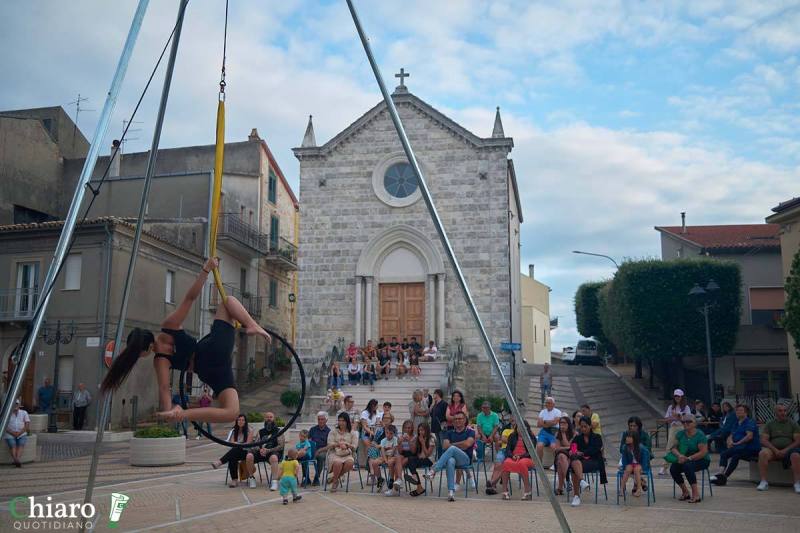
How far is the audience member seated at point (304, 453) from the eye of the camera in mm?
12356

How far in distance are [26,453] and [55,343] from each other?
9.25 metres

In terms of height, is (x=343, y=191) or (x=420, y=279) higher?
(x=343, y=191)

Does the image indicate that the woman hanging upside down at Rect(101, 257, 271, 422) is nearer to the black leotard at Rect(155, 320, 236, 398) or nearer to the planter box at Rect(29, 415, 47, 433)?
the black leotard at Rect(155, 320, 236, 398)

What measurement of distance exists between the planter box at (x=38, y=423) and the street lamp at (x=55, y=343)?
187 mm

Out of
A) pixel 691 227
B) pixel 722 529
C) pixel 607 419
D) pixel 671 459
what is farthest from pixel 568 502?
pixel 691 227

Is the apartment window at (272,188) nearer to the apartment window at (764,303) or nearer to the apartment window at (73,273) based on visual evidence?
the apartment window at (73,273)

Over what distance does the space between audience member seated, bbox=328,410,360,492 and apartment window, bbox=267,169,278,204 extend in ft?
88.7

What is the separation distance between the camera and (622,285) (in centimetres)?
2817

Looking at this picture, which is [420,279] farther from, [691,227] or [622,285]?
[691,227]

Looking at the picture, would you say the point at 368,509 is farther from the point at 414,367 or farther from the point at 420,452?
the point at 414,367

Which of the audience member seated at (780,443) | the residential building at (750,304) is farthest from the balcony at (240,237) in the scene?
the audience member seated at (780,443)

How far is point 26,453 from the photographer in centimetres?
1622

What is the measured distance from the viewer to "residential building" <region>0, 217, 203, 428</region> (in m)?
24.6

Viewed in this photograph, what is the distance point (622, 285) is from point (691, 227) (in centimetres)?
1409
